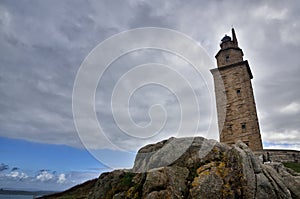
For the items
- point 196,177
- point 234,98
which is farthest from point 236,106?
point 196,177

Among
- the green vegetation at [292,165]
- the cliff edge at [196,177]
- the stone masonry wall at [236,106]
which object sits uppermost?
the stone masonry wall at [236,106]

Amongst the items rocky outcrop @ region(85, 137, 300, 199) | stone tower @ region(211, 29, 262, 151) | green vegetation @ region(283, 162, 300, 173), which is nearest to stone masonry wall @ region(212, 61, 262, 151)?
stone tower @ region(211, 29, 262, 151)

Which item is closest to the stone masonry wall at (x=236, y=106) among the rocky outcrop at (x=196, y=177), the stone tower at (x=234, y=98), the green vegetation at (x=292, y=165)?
the stone tower at (x=234, y=98)

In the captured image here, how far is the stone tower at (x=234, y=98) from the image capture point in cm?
3738

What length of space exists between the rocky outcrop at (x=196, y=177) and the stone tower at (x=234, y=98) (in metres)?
21.9

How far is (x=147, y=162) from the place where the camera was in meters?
15.5

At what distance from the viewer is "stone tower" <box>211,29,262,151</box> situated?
37.4 meters

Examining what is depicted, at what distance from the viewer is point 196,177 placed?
12797mm

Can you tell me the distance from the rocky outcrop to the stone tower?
21.9 metres

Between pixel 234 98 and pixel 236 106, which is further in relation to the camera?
pixel 234 98

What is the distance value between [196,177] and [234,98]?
30382 mm

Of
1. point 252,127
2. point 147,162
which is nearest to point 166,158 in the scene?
point 147,162

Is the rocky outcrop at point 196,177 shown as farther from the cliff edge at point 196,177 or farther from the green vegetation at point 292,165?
the green vegetation at point 292,165

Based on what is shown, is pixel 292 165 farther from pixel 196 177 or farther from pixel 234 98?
pixel 196 177
